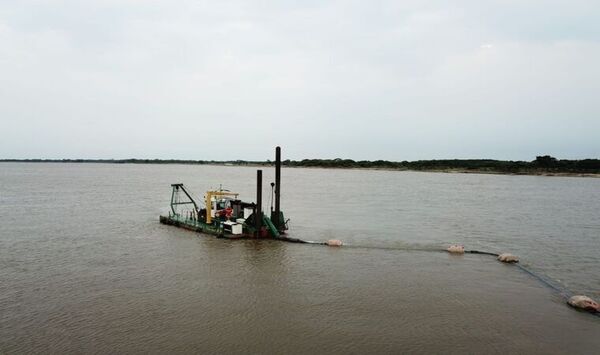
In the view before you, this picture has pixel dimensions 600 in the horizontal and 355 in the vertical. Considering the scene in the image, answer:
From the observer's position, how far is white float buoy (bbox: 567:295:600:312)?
13184 millimetres

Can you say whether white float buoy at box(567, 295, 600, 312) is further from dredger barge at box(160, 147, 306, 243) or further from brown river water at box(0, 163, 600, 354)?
dredger barge at box(160, 147, 306, 243)

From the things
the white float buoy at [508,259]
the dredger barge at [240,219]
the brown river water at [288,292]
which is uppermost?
the dredger barge at [240,219]

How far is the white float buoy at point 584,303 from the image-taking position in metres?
13.2

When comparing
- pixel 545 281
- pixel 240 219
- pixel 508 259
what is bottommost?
pixel 545 281

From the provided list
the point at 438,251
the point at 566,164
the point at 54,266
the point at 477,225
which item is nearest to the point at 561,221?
the point at 477,225

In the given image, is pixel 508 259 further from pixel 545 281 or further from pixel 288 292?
pixel 288 292

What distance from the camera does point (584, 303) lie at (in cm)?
1336

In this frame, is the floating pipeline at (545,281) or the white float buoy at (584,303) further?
the floating pipeline at (545,281)

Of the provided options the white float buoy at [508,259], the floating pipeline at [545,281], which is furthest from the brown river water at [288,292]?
the white float buoy at [508,259]

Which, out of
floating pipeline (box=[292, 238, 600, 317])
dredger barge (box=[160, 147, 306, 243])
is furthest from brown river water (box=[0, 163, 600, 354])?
dredger barge (box=[160, 147, 306, 243])

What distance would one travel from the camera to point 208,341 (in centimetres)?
1041

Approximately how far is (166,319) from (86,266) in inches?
302

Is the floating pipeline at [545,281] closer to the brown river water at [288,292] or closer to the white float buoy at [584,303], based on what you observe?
the white float buoy at [584,303]

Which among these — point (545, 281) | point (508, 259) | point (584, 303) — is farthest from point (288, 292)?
point (508, 259)
